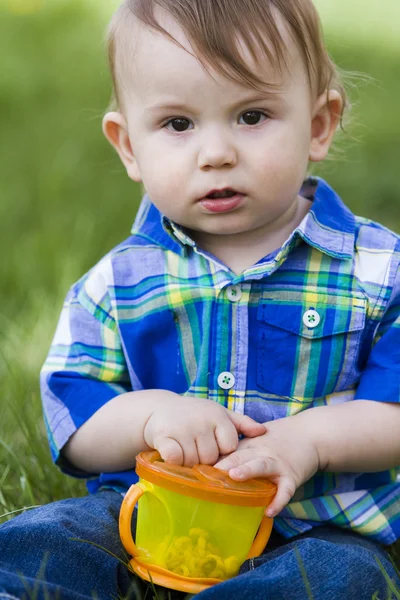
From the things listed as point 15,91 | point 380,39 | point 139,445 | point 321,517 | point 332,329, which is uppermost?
point 380,39

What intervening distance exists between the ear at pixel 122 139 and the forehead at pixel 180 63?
17 cm

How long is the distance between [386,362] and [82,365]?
0.64 m

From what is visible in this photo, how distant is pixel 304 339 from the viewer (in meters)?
1.99

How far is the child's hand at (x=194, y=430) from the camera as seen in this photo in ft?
5.81

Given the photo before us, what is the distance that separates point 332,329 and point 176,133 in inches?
19.8

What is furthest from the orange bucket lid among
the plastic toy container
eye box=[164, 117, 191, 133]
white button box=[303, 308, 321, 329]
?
eye box=[164, 117, 191, 133]

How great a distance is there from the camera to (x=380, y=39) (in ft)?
21.0

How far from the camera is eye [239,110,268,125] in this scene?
188 cm

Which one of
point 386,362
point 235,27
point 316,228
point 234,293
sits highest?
point 235,27

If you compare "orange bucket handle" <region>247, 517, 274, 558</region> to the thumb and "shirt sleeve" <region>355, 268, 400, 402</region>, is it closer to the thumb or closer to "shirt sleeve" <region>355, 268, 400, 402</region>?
the thumb

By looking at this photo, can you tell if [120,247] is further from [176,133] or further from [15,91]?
[15,91]

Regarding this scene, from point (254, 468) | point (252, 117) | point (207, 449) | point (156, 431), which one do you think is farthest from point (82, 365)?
point (252, 117)

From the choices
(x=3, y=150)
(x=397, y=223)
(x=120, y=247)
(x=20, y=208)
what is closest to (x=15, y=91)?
(x=3, y=150)

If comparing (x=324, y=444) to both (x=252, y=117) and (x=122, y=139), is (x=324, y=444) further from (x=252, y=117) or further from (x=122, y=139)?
(x=122, y=139)
